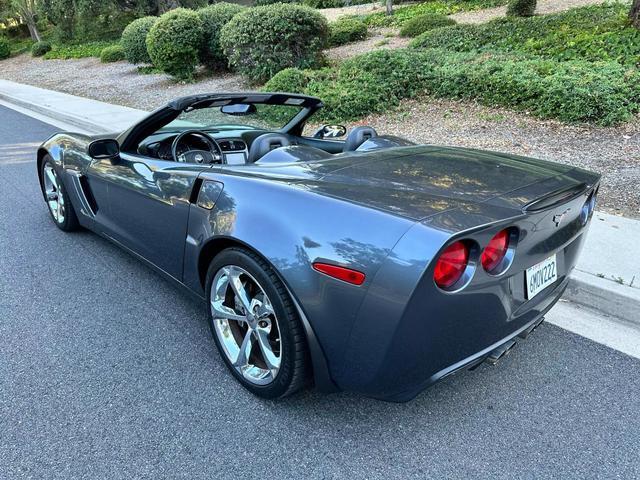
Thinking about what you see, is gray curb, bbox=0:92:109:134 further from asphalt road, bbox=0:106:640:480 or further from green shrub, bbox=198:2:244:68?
asphalt road, bbox=0:106:640:480

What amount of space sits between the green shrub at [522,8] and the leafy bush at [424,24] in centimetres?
157

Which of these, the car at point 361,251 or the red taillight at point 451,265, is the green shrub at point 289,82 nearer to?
the car at point 361,251

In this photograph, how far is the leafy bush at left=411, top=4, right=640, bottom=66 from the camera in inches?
323

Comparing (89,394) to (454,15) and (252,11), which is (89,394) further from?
(454,15)

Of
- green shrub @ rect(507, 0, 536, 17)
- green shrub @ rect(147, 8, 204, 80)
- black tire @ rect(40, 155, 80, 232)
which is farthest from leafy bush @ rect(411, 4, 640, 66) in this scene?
Result: black tire @ rect(40, 155, 80, 232)

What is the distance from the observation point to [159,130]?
131 inches

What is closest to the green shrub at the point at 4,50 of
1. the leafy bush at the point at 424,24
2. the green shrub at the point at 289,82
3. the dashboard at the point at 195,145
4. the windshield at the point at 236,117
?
the leafy bush at the point at 424,24

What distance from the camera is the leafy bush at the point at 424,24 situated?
544 inches

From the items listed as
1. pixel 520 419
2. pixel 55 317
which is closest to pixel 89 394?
pixel 55 317

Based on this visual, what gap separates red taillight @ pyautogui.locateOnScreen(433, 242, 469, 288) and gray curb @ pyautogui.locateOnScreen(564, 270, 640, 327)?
4.87 feet

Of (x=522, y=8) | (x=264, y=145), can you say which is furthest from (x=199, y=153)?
(x=522, y=8)

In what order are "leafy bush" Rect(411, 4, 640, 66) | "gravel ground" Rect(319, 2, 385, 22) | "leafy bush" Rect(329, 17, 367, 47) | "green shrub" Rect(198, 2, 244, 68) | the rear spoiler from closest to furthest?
the rear spoiler → "leafy bush" Rect(411, 4, 640, 66) → "green shrub" Rect(198, 2, 244, 68) → "leafy bush" Rect(329, 17, 367, 47) → "gravel ground" Rect(319, 2, 385, 22)

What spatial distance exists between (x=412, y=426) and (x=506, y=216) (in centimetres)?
102

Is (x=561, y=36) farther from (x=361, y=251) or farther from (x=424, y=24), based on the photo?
(x=361, y=251)
